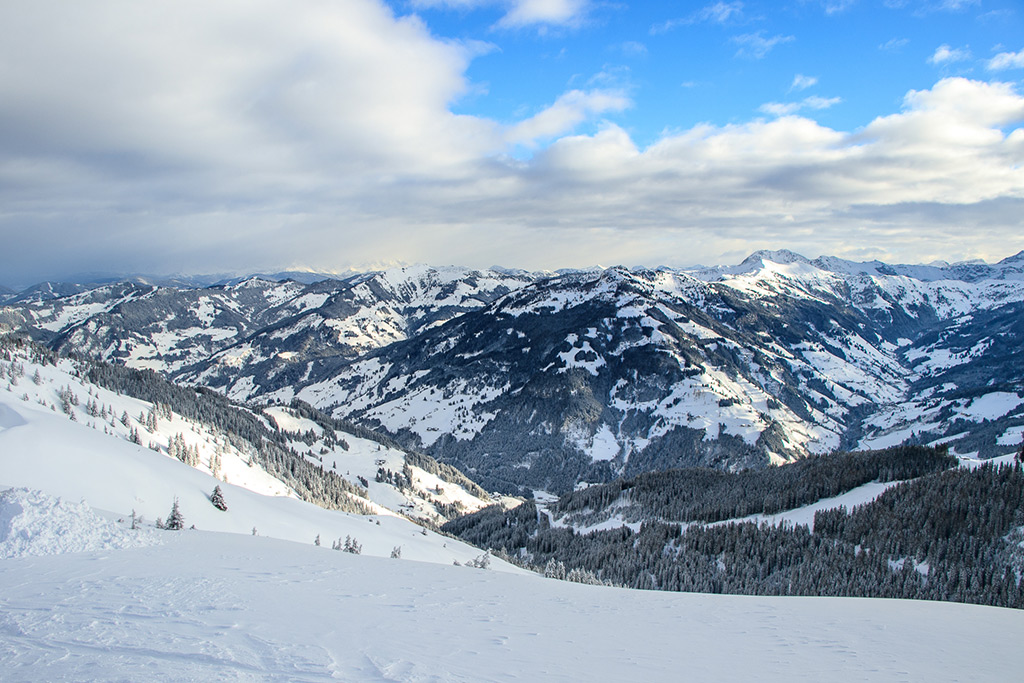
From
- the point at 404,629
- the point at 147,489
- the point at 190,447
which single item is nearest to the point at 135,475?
the point at 147,489

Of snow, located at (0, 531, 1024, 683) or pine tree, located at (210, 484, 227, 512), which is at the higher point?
snow, located at (0, 531, 1024, 683)

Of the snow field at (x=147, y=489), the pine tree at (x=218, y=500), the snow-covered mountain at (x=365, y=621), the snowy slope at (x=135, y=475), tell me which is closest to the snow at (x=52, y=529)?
the snow-covered mountain at (x=365, y=621)

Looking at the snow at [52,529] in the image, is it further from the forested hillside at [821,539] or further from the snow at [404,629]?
the forested hillside at [821,539]

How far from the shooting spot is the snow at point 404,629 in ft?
42.3

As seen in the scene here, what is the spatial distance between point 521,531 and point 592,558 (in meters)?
23.9

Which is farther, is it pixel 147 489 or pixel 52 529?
pixel 147 489

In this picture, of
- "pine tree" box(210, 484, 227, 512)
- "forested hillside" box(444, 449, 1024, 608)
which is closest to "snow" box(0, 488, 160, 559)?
"pine tree" box(210, 484, 227, 512)

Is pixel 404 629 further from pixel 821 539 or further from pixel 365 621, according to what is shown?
pixel 821 539

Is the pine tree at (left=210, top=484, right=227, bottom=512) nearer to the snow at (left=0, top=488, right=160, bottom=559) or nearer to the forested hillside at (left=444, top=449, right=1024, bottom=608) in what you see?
the snow at (left=0, top=488, right=160, bottom=559)

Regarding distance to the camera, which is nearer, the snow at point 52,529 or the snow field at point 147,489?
the snow at point 52,529

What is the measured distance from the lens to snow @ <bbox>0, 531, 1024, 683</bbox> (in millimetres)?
12906

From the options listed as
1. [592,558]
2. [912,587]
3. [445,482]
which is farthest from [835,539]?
[445,482]

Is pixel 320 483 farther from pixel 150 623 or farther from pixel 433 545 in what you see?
pixel 150 623

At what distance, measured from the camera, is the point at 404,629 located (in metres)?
17.1
